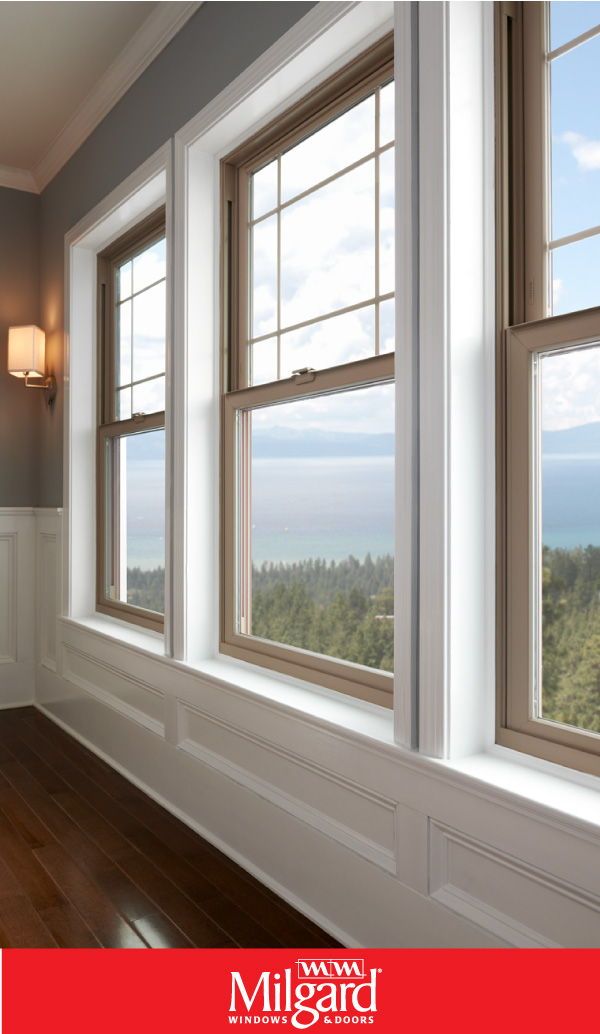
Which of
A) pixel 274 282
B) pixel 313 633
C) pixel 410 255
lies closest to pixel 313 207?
pixel 274 282

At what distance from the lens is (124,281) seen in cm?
408

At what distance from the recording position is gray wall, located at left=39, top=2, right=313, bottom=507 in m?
2.56

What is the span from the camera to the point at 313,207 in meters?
2.57

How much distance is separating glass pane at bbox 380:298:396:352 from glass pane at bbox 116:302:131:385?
6.70ft

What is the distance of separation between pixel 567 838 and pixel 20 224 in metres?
4.54

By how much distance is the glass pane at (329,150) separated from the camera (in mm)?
2357

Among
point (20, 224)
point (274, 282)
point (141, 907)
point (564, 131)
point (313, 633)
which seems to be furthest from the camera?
point (20, 224)

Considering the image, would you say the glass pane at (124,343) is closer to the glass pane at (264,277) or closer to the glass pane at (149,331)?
the glass pane at (149,331)

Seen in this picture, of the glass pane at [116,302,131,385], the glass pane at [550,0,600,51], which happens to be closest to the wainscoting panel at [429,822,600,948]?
the glass pane at [550,0,600,51]

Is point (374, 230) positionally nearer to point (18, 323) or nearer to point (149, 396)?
point (149, 396)
